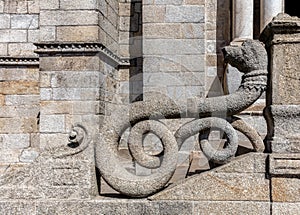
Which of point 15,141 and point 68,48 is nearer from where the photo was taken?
point 68,48

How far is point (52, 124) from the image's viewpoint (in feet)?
23.9

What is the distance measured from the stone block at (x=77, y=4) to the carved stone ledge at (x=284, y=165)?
4688mm

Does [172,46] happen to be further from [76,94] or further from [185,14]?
[76,94]

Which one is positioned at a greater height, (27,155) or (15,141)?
A: (15,141)

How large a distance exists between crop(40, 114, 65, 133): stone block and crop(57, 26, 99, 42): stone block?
4.23 ft

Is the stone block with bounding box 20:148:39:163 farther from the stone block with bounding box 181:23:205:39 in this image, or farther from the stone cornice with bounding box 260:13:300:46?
the stone cornice with bounding box 260:13:300:46

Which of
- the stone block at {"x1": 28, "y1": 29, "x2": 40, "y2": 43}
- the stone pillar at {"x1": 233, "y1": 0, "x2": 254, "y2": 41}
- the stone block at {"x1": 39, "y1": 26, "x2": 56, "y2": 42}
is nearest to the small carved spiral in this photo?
the stone block at {"x1": 39, "y1": 26, "x2": 56, "y2": 42}

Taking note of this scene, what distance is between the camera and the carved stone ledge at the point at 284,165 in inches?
136

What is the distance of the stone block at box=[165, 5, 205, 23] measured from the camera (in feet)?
26.2

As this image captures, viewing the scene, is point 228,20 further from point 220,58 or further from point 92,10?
point 92,10

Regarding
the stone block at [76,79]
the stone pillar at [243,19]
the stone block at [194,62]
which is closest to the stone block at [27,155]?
the stone block at [76,79]

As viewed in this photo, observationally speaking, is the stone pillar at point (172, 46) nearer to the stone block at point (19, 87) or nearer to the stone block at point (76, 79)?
the stone block at point (76, 79)

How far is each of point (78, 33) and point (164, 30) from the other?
65.2 inches

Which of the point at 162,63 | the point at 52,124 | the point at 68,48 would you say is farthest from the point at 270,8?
the point at 52,124
